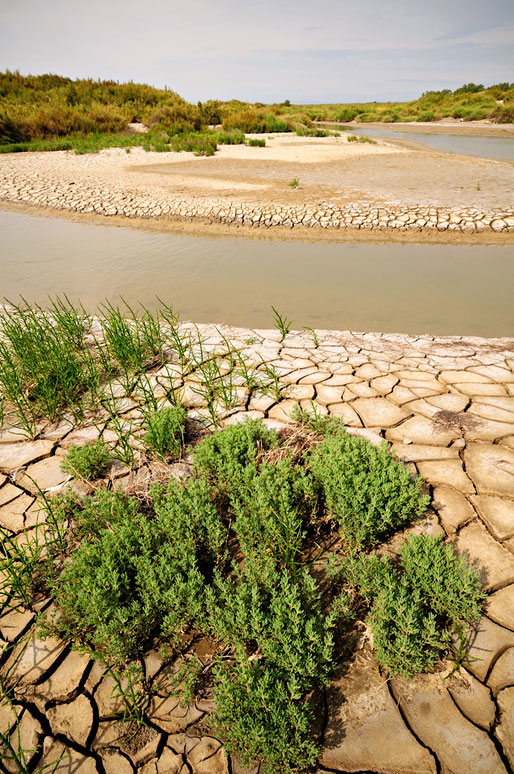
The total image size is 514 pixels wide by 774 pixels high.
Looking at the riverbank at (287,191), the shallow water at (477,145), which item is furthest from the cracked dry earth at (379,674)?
the shallow water at (477,145)

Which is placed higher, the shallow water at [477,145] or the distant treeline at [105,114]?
the distant treeline at [105,114]

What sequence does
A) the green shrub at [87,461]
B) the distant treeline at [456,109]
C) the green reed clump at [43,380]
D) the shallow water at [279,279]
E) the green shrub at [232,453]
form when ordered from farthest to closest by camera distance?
the distant treeline at [456,109] → the shallow water at [279,279] → the green reed clump at [43,380] → the green shrub at [87,461] → the green shrub at [232,453]

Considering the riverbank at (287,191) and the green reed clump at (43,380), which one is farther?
the riverbank at (287,191)

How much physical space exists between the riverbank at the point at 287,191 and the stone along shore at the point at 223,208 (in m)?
0.03

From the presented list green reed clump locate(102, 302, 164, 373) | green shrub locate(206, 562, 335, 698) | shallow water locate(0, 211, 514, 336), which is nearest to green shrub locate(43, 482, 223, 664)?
green shrub locate(206, 562, 335, 698)

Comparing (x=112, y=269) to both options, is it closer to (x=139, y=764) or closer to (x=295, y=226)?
(x=295, y=226)

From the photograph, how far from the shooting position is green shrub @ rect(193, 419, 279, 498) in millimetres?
2297

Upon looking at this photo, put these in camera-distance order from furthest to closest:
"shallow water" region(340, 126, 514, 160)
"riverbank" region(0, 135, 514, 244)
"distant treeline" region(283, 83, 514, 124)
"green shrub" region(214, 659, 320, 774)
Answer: "distant treeline" region(283, 83, 514, 124) → "shallow water" region(340, 126, 514, 160) → "riverbank" region(0, 135, 514, 244) → "green shrub" region(214, 659, 320, 774)

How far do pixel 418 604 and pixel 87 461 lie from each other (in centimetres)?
198

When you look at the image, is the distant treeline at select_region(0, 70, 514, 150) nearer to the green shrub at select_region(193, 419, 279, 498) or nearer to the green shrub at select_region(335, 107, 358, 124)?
the green shrub at select_region(335, 107, 358, 124)

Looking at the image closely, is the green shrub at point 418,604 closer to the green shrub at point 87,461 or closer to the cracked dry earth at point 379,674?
the cracked dry earth at point 379,674

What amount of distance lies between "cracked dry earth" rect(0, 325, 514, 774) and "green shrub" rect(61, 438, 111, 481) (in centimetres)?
12

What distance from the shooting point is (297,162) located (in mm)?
14836

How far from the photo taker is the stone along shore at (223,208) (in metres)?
8.61
